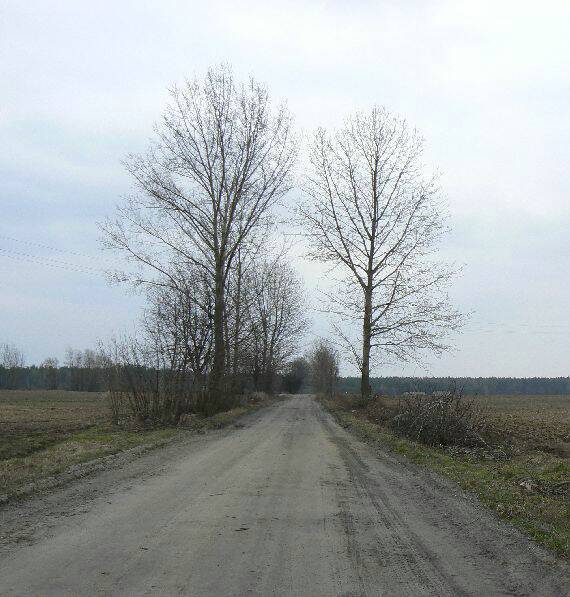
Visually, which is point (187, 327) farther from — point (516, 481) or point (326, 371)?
point (326, 371)

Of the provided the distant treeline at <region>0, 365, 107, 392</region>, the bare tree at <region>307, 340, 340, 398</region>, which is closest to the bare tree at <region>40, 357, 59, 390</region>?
the distant treeline at <region>0, 365, 107, 392</region>

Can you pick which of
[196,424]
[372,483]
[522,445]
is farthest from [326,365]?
[372,483]

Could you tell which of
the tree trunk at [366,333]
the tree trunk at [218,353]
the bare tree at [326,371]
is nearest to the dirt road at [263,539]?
the tree trunk at [218,353]

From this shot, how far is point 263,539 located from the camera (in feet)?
21.0

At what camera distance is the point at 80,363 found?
15362 cm

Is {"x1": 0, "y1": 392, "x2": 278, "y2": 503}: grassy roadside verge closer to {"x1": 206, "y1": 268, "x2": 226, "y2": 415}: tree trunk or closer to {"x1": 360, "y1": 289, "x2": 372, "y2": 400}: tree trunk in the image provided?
{"x1": 206, "y1": 268, "x2": 226, "y2": 415}: tree trunk

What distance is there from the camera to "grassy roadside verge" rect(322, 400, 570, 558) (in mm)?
7223

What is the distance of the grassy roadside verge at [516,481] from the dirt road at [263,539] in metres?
0.32

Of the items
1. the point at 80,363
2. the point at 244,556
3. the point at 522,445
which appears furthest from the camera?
the point at 80,363

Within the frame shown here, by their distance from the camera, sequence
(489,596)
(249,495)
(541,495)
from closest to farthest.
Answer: (489,596), (249,495), (541,495)

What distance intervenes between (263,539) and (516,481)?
6.00 meters

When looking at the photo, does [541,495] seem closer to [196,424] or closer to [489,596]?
[489,596]

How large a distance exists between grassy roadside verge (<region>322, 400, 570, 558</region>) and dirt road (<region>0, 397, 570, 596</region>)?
1.05 feet

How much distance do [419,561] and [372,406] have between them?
22.8m
